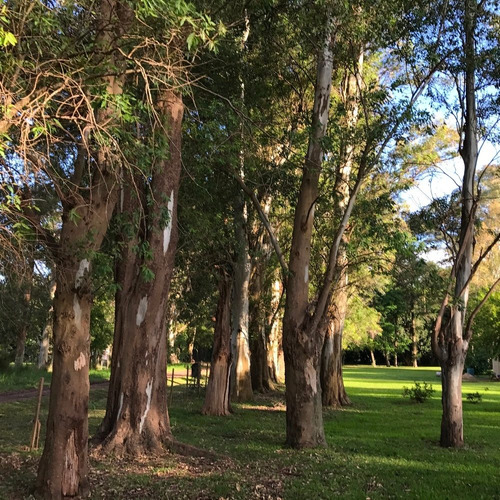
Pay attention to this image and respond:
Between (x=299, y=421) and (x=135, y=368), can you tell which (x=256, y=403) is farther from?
(x=135, y=368)

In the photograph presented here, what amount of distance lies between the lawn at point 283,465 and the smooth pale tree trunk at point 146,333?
607 mm

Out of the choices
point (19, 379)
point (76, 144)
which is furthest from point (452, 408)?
point (19, 379)

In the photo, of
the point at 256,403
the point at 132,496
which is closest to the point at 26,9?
the point at 132,496

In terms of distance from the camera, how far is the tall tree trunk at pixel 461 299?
1114cm

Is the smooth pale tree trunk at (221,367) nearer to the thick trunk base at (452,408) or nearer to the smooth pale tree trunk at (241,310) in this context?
the smooth pale tree trunk at (241,310)

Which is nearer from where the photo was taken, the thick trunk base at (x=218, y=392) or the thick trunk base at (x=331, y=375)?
the thick trunk base at (x=218, y=392)

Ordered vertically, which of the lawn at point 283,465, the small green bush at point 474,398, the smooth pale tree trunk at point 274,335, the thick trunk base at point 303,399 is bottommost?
the lawn at point 283,465

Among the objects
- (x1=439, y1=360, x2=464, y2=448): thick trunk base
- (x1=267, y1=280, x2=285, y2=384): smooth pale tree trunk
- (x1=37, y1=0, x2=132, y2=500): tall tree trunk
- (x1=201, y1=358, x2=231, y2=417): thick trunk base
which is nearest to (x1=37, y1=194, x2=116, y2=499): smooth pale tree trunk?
(x1=37, y1=0, x2=132, y2=500): tall tree trunk

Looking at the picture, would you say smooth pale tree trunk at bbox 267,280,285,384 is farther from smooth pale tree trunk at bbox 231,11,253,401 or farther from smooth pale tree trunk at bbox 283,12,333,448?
smooth pale tree trunk at bbox 283,12,333,448

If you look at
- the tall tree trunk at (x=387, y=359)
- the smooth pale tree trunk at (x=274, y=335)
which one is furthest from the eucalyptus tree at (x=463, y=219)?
the tall tree trunk at (x=387, y=359)

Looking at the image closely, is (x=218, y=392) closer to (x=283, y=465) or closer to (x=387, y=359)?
(x=283, y=465)

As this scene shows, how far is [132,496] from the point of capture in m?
6.55

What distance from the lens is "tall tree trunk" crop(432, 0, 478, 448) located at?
36.6 feet

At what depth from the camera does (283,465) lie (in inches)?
332
